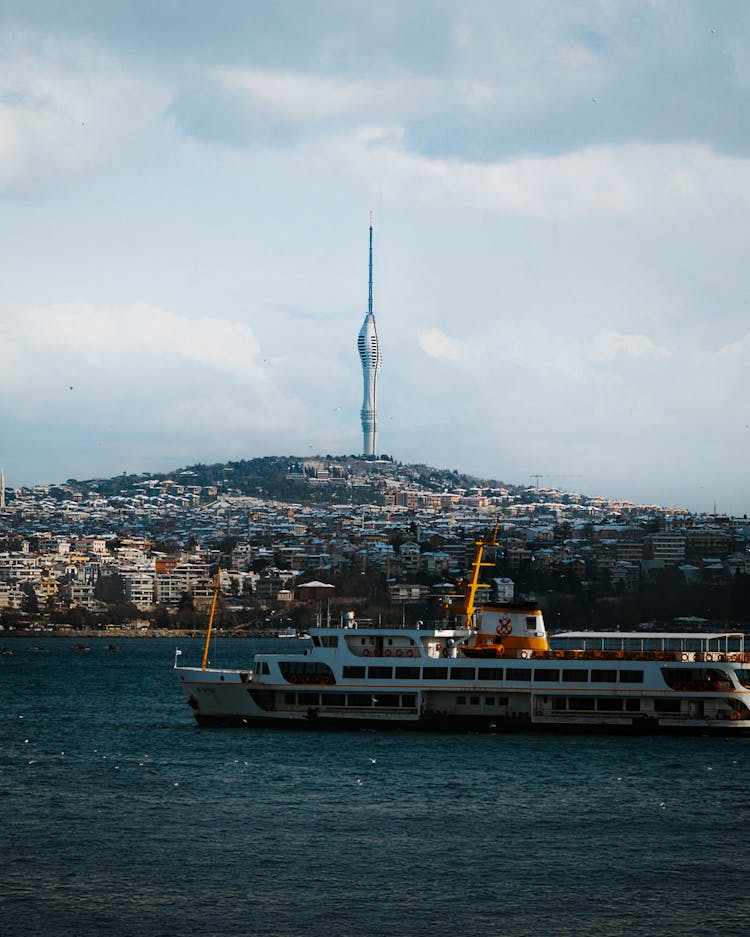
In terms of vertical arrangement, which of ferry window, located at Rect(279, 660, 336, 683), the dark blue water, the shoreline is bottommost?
the shoreline

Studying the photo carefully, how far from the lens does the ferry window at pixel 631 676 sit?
127 ft

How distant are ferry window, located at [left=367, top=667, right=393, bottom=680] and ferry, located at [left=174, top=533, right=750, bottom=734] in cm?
3

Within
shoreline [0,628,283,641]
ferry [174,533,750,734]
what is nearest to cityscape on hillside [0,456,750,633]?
shoreline [0,628,283,641]

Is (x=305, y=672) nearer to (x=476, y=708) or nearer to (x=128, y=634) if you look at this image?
(x=476, y=708)

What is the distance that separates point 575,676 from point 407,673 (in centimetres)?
417

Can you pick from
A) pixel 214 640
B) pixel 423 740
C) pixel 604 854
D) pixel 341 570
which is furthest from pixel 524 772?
pixel 341 570

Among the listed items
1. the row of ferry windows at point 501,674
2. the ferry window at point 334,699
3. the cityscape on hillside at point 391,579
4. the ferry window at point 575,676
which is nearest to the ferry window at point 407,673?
the row of ferry windows at point 501,674

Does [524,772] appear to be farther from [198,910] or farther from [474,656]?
[198,910]

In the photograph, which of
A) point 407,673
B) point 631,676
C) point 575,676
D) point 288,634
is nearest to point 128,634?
point 288,634

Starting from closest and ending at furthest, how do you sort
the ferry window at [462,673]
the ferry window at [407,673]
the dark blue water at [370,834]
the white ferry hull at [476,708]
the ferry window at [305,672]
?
the dark blue water at [370,834] < the white ferry hull at [476,708] < the ferry window at [462,673] < the ferry window at [407,673] < the ferry window at [305,672]

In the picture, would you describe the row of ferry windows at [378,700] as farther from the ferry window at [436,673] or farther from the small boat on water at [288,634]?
the small boat on water at [288,634]

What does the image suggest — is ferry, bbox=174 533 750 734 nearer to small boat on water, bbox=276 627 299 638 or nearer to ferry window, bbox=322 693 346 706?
ferry window, bbox=322 693 346 706

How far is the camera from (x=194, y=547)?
196750mm

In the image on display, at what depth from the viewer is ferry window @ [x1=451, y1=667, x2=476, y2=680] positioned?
38.9 m
